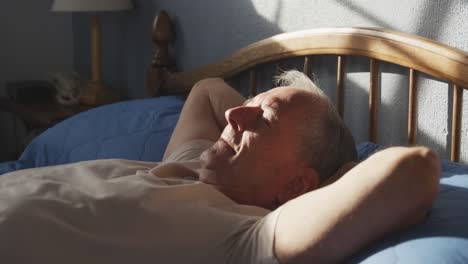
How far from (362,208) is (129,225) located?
1.25 feet

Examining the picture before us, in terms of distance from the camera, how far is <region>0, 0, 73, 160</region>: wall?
2.90 metres

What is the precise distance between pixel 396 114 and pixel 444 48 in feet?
0.76

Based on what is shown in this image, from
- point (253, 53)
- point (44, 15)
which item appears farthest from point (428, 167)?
point (44, 15)

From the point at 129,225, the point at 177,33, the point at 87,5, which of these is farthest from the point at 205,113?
the point at 87,5

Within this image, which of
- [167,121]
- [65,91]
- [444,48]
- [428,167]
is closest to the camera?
[428,167]

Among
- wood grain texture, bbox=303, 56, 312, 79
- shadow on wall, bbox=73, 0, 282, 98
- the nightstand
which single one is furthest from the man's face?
the nightstand

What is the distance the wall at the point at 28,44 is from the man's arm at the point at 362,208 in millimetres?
2135

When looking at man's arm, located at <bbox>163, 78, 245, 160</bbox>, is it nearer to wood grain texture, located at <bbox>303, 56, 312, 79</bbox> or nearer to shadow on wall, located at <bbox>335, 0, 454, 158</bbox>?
wood grain texture, located at <bbox>303, 56, 312, 79</bbox>

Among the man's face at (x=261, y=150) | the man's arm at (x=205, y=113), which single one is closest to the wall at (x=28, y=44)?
the man's arm at (x=205, y=113)

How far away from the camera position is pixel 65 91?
2.70 meters

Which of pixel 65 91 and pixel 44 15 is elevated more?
pixel 44 15

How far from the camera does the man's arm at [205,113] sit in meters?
1.59

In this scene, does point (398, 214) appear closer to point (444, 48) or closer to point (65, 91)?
point (444, 48)

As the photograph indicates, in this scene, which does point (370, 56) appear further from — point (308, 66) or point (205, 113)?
point (205, 113)
